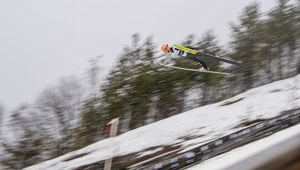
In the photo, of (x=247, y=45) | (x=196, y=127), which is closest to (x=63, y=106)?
(x=247, y=45)

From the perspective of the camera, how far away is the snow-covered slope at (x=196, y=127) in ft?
43.0

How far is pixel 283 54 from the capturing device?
36281 mm

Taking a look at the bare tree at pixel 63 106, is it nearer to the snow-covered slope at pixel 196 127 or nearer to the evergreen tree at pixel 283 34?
the snow-covered slope at pixel 196 127

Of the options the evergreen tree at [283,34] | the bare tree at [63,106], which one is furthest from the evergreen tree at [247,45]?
the bare tree at [63,106]

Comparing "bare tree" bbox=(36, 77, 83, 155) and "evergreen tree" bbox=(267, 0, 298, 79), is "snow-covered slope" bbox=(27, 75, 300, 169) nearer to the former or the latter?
"bare tree" bbox=(36, 77, 83, 155)

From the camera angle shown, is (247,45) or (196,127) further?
(247,45)

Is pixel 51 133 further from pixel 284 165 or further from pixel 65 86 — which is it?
pixel 284 165

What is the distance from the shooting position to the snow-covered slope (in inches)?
516

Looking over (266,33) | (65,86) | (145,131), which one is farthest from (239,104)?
(65,86)

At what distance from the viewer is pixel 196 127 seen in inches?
616

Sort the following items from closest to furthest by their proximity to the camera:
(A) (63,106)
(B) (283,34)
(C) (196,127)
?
(C) (196,127) → (B) (283,34) → (A) (63,106)

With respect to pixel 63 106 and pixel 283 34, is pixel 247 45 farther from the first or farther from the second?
pixel 63 106

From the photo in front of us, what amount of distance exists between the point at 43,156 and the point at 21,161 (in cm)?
204

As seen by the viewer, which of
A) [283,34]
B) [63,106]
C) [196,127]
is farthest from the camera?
[63,106]
